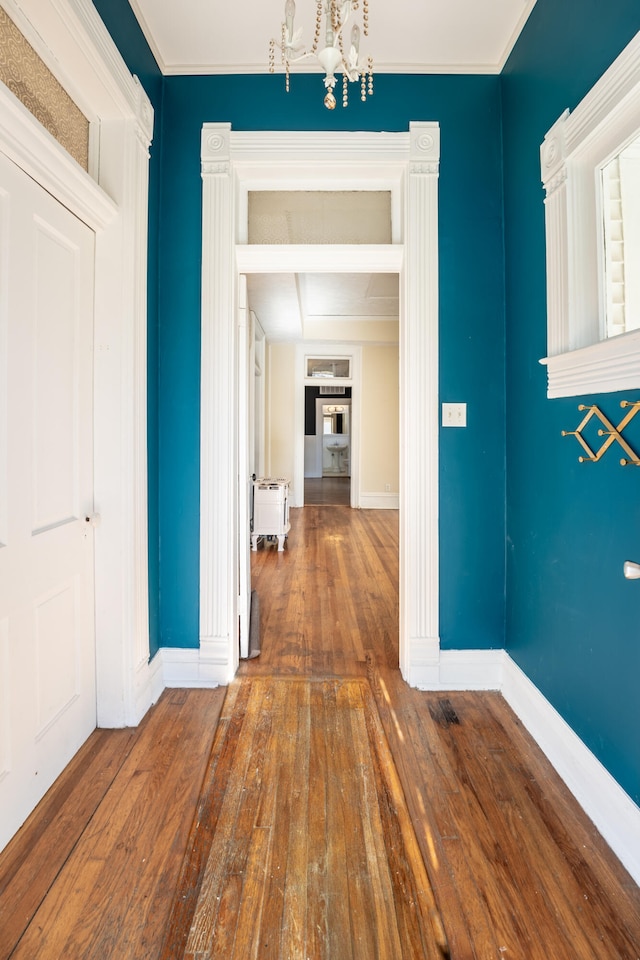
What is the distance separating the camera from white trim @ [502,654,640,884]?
4.53 feet

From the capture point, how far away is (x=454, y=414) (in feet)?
7.85

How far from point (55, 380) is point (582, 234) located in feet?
6.47

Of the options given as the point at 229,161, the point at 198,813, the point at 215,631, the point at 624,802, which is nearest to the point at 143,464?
the point at 215,631

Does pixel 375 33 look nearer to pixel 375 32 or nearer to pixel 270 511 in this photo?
pixel 375 32

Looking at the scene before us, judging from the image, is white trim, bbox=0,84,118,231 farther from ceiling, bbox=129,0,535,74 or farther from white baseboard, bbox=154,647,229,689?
white baseboard, bbox=154,647,229,689

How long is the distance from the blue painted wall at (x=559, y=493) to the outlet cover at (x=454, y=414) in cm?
22

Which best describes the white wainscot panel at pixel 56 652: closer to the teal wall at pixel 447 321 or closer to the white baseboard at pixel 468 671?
the teal wall at pixel 447 321

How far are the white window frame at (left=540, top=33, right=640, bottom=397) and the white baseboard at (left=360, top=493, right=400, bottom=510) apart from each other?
6.39m

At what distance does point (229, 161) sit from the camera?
2.37 metres

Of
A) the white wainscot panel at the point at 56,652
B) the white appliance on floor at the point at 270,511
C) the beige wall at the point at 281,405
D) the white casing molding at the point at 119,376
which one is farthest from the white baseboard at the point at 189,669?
the beige wall at the point at 281,405

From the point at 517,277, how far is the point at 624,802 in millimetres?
2067

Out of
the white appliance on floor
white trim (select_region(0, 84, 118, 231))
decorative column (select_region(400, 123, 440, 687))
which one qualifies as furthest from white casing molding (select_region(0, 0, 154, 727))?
the white appliance on floor

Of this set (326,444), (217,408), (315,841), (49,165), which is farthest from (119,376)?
(326,444)

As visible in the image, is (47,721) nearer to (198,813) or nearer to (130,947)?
(198,813)
